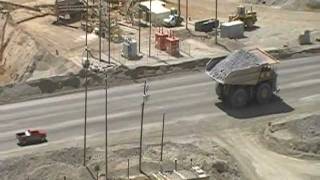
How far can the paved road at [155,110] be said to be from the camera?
42688 millimetres

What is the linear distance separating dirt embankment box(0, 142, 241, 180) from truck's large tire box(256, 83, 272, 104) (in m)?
7.15

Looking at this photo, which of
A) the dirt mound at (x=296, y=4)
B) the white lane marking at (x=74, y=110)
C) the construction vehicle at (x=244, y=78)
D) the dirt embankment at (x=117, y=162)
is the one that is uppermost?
the dirt mound at (x=296, y=4)

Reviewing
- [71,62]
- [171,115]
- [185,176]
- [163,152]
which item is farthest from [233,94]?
[71,62]

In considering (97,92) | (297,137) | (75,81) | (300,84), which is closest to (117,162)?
(297,137)

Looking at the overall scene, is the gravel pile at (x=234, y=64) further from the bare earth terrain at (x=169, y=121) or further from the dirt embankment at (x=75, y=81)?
the dirt embankment at (x=75, y=81)

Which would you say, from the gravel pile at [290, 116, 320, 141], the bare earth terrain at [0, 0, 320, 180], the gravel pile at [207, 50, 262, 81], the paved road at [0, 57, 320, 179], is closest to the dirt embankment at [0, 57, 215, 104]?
the bare earth terrain at [0, 0, 320, 180]

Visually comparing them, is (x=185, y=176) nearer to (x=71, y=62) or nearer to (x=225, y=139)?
(x=225, y=139)

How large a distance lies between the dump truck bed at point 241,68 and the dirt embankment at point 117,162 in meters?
6.16

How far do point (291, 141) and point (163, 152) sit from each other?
6.93 m

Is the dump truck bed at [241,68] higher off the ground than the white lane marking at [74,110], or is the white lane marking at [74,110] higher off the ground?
the dump truck bed at [241,68]

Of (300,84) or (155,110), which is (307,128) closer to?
(300,84)

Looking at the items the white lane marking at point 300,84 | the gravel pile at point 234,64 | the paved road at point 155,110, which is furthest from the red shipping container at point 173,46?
the gravel pile at point 234,64

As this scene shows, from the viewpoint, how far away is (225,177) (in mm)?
36719

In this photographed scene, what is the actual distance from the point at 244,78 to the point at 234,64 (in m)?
1.01
